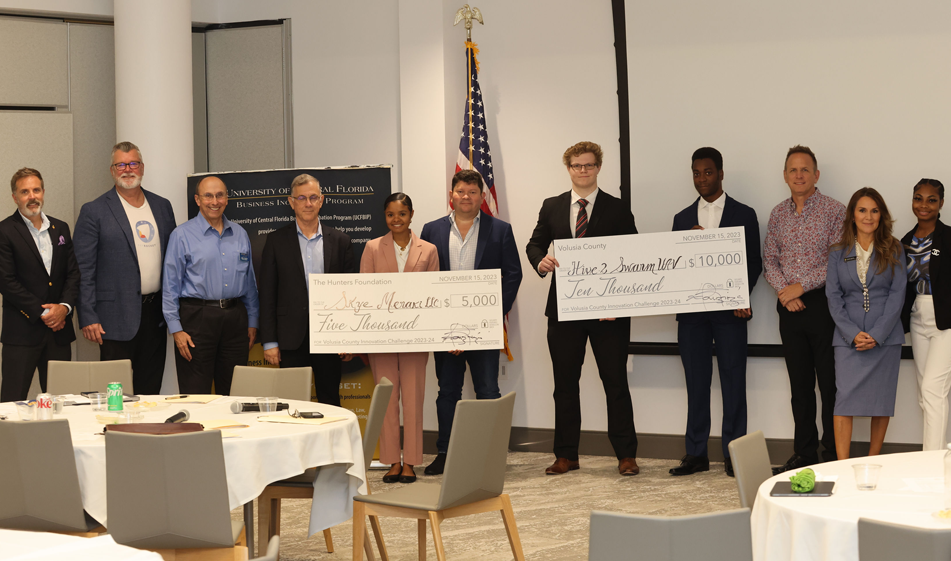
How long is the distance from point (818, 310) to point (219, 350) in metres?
3.95

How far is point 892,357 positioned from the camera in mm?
5707

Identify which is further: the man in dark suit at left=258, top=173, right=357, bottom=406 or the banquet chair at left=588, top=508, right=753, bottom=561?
the man in dark suit at left=258, top=173, right=357, bottom=406

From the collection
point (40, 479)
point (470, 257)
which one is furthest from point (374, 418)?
point (470, 257)

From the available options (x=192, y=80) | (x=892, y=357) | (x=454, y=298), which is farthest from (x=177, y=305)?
(x=892, y=357)

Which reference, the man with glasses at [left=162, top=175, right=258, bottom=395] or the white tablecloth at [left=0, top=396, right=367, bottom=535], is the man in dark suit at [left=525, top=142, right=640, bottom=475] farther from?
the white tablecloth at [left=0, top=396, right=367, bottom=535]

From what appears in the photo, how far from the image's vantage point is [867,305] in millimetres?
5672

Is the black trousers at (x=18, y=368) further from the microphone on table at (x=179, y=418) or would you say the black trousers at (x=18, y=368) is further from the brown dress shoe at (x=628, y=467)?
the brown dress shoe at (x=628, y=467)

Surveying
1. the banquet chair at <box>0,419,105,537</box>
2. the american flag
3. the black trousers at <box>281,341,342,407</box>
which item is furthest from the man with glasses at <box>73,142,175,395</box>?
the banquet chair at <box>0,419,105,537</box>

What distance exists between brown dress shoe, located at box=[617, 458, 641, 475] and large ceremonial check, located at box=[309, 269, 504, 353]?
1.23 metres

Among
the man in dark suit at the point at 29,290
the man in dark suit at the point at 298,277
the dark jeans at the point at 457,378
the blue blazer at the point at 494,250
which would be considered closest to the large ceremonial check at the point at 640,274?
the blue blazer at the point at 494,250

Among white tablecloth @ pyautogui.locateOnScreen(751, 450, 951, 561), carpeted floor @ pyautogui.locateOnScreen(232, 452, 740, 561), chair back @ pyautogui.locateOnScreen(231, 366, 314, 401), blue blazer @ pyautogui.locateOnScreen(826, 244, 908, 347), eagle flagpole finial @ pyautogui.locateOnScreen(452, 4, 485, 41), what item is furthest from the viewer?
eagle flagpole finial @ pyautogui.locateOnScreen(452, 4, 485, 41)

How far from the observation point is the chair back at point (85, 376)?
16.4 ft

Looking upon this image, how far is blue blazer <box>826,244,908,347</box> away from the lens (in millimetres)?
5617

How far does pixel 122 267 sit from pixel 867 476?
16.4ft
